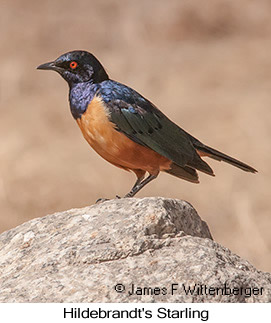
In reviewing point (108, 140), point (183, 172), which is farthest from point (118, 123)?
point (183, 172)

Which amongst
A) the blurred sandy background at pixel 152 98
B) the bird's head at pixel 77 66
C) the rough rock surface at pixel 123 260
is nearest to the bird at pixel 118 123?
the bird's head at pixel 77 66

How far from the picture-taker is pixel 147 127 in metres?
5.20

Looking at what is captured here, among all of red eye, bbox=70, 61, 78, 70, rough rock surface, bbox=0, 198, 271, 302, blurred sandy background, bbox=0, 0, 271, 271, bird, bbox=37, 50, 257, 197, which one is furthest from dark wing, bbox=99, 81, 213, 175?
blurred sandy background, bbox=0, 0, 271, 271

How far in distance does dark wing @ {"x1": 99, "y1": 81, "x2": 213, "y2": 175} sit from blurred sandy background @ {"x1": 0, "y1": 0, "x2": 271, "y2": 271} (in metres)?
4.38

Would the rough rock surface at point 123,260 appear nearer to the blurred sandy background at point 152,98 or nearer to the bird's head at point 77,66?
the bird's head at point 77,66

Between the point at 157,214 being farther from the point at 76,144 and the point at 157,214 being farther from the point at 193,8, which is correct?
the point at 193,8

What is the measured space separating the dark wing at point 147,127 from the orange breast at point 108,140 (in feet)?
0.14

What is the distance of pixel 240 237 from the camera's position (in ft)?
31.6

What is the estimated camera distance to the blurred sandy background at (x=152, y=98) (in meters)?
10.0

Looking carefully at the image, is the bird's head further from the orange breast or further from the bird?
the orange breast

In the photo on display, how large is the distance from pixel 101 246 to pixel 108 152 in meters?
0.92

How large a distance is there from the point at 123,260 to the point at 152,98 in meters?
7.83

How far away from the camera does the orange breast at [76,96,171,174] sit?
5.03 metres
